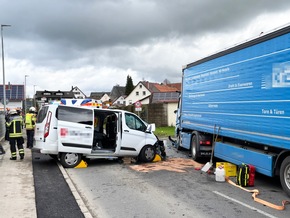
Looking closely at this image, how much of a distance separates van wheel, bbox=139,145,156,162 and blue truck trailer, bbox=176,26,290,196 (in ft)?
4.86

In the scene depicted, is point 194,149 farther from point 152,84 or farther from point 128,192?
point 152,84

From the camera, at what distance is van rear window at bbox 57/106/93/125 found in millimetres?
10117

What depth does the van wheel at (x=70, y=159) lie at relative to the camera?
1016 cm

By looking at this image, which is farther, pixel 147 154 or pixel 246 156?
pixel 147 154

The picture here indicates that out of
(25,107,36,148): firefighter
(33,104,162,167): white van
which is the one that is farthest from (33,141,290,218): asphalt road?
(25,107,36,148): firefighter

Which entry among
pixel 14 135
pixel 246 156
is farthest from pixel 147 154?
pixel 14 135

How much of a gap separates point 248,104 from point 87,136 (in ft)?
15.7

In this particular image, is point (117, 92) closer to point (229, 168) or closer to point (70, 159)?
point (70, 159)

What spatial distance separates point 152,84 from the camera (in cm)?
8525

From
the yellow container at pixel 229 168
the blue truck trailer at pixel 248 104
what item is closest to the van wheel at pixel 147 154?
the blue truck trailer at pixel 248 104

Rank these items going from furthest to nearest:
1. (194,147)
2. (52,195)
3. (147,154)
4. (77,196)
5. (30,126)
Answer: (30,126), (194,147), (147,154), (52,195), (77,196)

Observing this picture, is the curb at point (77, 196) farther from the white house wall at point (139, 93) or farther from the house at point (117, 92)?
the house at point (117, 92)

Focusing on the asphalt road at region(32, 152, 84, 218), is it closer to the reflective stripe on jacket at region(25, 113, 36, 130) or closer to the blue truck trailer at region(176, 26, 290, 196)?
the blue truck trailer at region(176, 26, 290, 196)

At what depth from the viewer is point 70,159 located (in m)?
10.3
